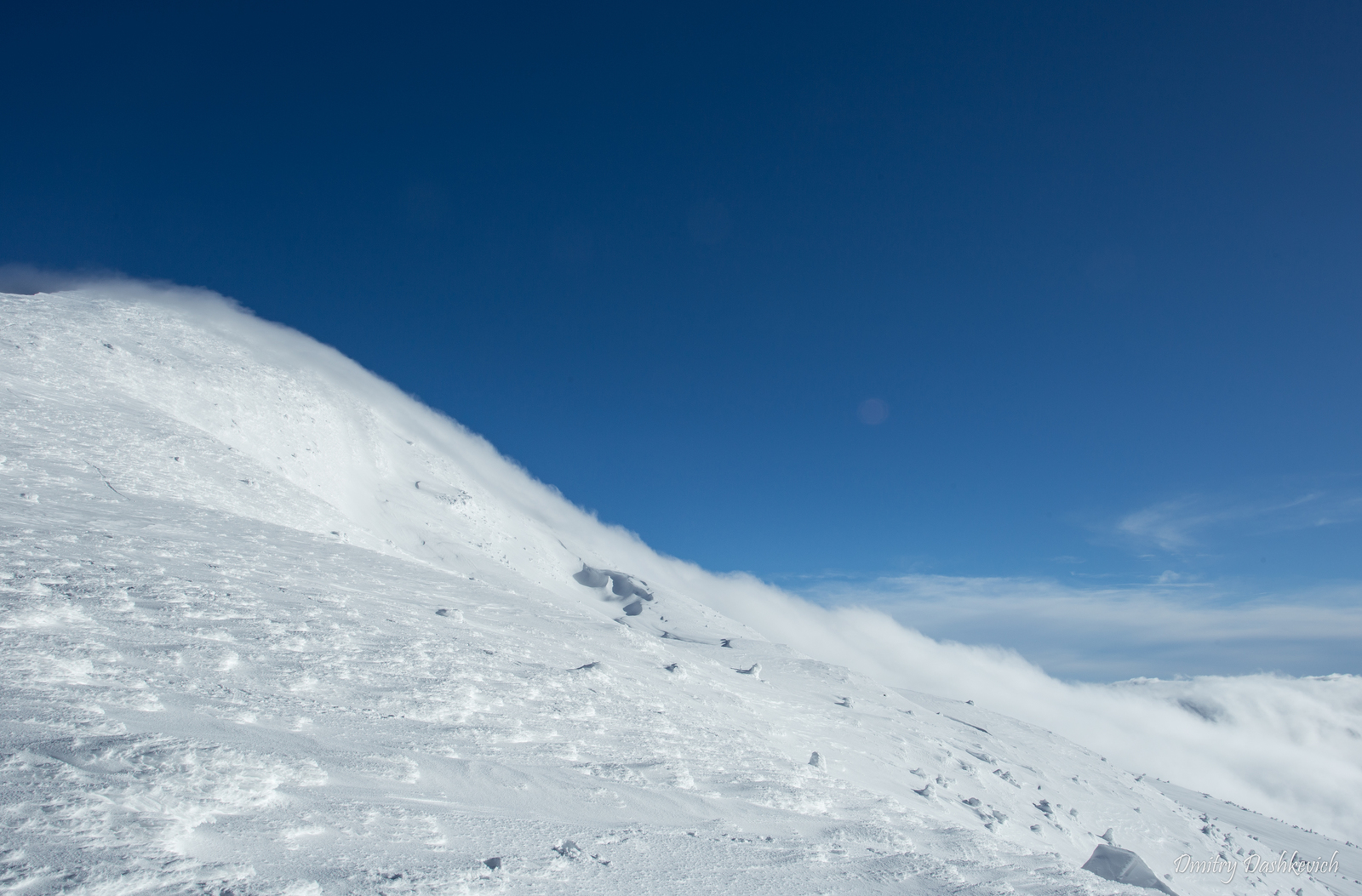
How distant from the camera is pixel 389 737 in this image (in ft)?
29.0

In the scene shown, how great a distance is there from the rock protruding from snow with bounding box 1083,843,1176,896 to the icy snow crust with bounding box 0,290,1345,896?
4.45 feet

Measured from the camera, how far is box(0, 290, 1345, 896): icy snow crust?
588cm

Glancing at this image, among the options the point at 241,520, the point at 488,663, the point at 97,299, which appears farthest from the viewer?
the point at 97,299

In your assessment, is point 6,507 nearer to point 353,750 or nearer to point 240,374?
point 353,750

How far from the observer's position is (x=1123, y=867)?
527 inches

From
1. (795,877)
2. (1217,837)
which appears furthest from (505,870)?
(1217,837)

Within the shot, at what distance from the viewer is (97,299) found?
4109 cm

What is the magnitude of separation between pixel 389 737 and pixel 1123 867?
14.6m

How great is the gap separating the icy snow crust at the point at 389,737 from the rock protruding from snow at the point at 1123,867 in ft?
4.45

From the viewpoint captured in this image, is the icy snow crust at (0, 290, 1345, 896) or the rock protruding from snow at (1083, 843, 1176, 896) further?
the rock protruding from snow at (1083, 843, 1176, 896)

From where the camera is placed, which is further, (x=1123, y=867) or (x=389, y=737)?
(x=1123, y=867)

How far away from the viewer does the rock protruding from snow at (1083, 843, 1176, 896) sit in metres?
13.2

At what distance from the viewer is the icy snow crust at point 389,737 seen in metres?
5.88

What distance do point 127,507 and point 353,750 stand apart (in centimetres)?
1354
